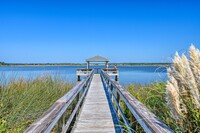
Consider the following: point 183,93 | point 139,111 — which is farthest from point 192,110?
point 139,111

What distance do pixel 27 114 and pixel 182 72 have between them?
404cm

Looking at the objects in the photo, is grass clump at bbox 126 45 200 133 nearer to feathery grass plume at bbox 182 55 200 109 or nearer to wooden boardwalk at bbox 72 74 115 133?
feathery grass plume at bbox 182 55 200 109

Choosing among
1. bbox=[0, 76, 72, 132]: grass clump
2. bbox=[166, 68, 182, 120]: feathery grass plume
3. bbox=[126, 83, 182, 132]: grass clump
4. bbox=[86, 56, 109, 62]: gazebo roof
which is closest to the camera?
bbox=[166, 68, 182, 120]: feathery grass plume

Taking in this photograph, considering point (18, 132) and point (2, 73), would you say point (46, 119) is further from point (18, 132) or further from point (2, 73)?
point (2, 73)

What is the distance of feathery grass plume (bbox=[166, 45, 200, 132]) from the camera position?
1440mm

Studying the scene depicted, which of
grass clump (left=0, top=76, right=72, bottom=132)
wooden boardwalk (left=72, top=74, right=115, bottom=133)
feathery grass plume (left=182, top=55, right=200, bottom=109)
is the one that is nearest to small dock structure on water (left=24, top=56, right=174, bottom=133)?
wooden boardwalk (left=72, top=74, right=115, bottom=133)

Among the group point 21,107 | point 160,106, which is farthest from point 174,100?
point 21,107

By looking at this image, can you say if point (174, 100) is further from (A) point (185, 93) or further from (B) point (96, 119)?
(B) point (96, 119)

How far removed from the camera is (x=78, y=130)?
401cm

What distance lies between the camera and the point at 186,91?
62.7 inches

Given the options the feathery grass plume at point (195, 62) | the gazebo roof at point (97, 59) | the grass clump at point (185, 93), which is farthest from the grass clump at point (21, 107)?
the gazebo roof at point (97, 59)

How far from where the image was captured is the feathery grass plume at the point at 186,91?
144 cm

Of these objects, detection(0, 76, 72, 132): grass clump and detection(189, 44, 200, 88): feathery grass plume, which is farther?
detection(0, 76, 72, 132): grass clump

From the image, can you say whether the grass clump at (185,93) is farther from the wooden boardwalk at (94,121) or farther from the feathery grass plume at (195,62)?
the wooden boardwalk at (94,121)
